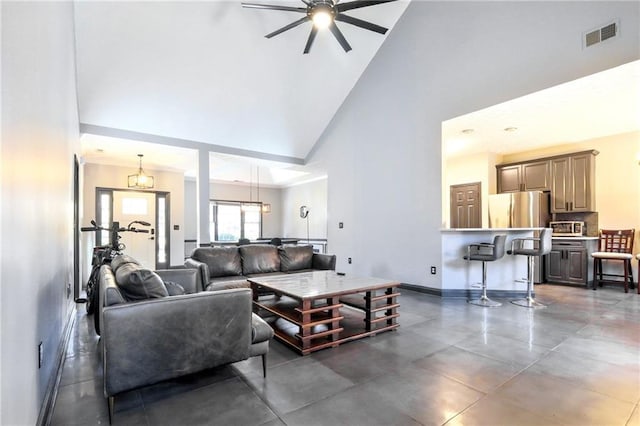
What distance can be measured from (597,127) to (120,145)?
832 cm

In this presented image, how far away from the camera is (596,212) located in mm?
5832

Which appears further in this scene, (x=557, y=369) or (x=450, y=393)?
(x=557, y=369)

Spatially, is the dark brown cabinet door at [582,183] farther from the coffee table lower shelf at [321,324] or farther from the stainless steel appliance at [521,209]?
the coffee table lower shelf at [321,324]

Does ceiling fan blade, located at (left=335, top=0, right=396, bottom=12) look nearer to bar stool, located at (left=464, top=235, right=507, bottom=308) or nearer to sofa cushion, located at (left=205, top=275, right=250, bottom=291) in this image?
bar stool, located at (left=464, top=235, right=507, bottom=308)

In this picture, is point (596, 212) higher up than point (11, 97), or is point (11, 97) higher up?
point (11, 97)

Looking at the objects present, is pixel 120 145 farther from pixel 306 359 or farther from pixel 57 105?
pixel 306 359

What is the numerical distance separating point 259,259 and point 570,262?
560cm

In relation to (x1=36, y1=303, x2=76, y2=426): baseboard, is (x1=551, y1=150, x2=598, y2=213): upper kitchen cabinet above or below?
above

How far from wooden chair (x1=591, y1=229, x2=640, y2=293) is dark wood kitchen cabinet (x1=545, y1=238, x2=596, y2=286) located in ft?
0.45

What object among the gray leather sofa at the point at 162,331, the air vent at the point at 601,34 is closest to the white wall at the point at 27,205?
the gray leather sofa at the point at 162,331

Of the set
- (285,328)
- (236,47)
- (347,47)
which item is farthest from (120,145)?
(285,328)

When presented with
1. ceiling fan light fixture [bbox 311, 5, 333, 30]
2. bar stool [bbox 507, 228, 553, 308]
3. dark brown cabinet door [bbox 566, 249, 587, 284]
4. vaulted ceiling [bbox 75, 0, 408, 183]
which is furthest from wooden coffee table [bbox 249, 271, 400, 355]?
dark brown cabinet door [bbox 566, 249, 587, 284]

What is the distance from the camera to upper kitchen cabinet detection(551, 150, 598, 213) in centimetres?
573

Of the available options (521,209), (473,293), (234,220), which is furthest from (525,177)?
(234,220)
